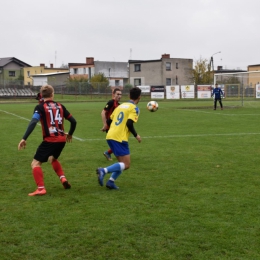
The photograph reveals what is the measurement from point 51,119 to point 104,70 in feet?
272

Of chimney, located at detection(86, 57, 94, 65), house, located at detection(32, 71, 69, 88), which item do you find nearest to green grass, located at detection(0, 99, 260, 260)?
house, located at detection(32, 71, 69, 88)

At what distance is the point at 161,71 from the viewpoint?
7975 cm

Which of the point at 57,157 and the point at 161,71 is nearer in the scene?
the point at 57,157

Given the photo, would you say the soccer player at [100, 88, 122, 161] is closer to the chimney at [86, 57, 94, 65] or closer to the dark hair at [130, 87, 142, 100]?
the dark hair at [130, 87, 142, 100]

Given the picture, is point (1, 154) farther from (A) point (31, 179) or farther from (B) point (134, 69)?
(B) point (134, 69)

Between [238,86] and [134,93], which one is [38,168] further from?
[238,86]

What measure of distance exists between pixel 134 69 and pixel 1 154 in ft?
235

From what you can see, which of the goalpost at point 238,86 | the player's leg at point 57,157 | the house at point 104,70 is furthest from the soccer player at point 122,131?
the house at point 104,70

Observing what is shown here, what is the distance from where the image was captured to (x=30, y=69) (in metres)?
94.0

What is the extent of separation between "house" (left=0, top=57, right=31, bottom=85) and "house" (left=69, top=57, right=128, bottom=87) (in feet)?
36.1

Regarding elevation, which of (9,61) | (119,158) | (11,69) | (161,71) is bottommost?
(119,158)

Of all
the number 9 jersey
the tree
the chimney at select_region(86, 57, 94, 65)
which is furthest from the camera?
the chimney at select_region(86, 57, 94, 65)

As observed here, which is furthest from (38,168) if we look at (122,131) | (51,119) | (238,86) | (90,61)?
(90,61)

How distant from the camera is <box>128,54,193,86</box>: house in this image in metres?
79.9
